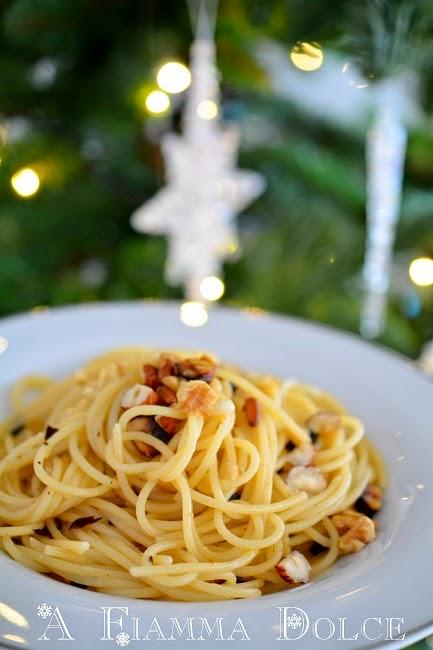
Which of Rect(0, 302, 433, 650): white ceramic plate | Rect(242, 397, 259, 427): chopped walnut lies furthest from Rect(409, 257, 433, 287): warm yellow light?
Rect(242, 397, 259, 427): chopped walnut

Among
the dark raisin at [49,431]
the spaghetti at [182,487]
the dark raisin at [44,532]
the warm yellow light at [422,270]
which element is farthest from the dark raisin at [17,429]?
the warm yellow light at [422,270]

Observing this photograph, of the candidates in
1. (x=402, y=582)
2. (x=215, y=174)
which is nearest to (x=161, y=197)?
(x=215, y=174)

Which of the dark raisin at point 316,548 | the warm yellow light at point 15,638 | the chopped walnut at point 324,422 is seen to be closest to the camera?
the warm yellow light at point 15,638

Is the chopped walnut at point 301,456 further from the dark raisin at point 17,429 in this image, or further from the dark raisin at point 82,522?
the dark raisin at point 17,429

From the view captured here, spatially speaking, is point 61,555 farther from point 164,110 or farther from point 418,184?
point 418,184

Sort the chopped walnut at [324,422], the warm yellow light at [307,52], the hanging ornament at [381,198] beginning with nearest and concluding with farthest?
the chopped walnut at [324,422] < the warm yellow light at [307,52] < the hanging ornament at [381,198]

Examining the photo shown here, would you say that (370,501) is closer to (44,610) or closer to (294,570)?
(294,570)

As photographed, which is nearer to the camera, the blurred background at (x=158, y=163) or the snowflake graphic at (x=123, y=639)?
the snowflake graphic at (x=123, y=639)

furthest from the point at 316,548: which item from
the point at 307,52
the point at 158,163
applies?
the point at 158,163
